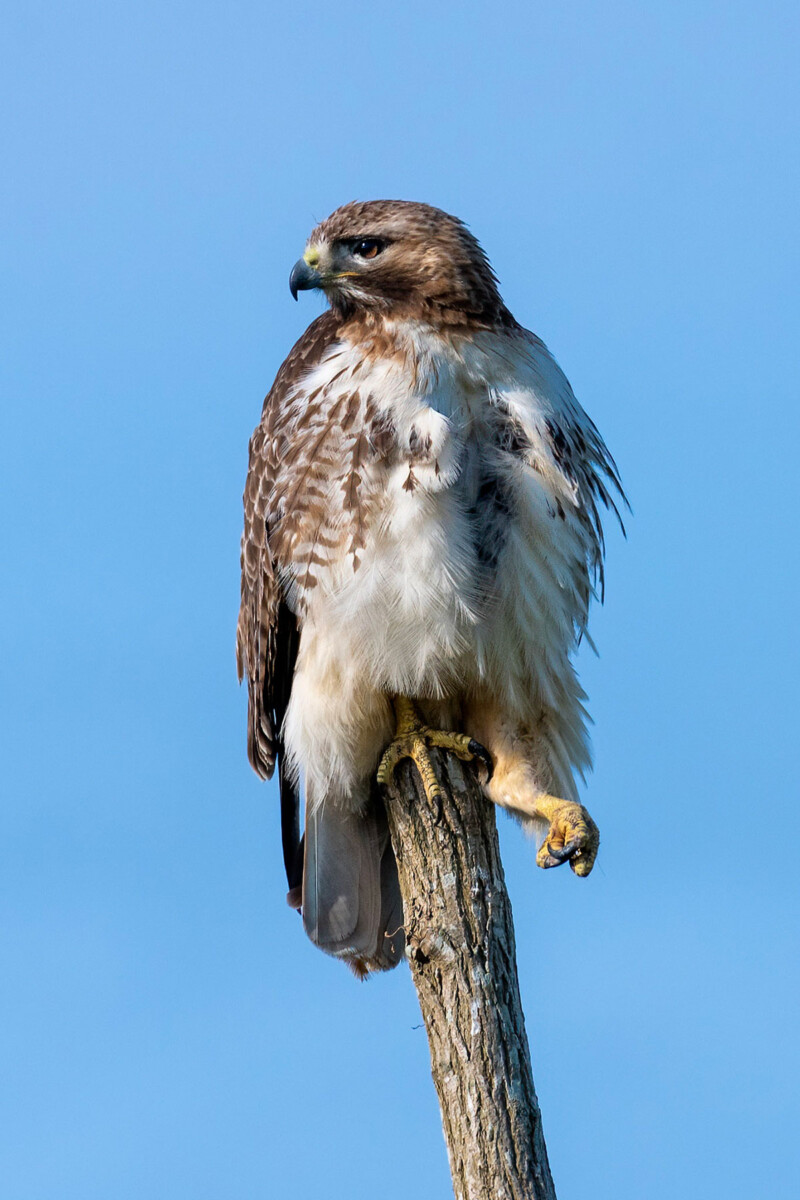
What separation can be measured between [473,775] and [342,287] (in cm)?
179

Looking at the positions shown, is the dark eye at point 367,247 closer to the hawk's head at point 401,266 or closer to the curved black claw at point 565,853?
the hawk's head at point 401,266

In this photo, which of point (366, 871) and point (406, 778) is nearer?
point (406, 778)

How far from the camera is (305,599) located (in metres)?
5.07

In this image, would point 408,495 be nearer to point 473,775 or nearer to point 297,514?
point 297,514

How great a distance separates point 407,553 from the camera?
4785 millimetres

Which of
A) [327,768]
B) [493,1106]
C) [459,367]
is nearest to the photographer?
[493,1106]

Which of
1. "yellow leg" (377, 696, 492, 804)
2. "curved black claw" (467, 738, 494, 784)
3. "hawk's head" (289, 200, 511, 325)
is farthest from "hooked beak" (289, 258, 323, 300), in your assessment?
"curved black claw" (467, 738, 494, 784)

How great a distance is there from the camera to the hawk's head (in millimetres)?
5105

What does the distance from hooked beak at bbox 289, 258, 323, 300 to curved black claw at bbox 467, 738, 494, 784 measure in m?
1.72

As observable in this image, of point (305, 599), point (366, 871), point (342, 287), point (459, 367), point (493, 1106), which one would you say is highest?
point (342, 287)

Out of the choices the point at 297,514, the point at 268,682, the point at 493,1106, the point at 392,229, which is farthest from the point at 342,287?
the point at 493,1106

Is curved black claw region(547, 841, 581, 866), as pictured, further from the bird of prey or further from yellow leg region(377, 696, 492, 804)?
yellow leg region(377, 696, 492, 804)

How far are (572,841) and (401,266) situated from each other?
2.06 metres

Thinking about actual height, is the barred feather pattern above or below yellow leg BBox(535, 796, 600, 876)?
above
